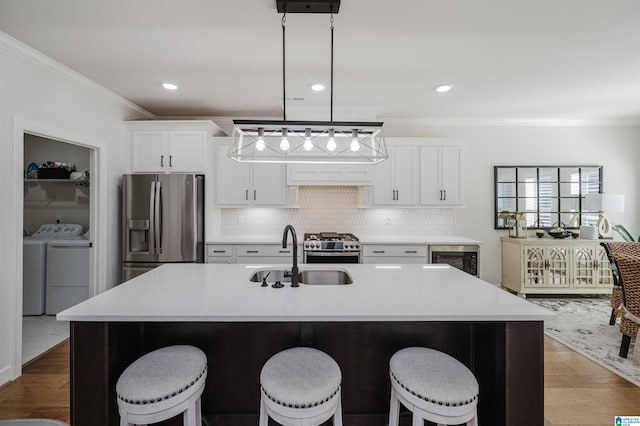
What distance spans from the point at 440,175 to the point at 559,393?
8.79 feet

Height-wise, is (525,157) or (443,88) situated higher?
(443,88)

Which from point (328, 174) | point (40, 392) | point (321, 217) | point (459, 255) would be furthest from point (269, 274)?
point (459, 255)

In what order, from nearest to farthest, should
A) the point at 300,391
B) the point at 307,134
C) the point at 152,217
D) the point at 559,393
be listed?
the point at 300,391
the point at 307,134
the point at 559,393
the point at 152,217

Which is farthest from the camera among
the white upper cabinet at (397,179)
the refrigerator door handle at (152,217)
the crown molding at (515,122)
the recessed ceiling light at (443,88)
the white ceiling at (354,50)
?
the crown molding at (515,122)

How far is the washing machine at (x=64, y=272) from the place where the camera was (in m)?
3.77

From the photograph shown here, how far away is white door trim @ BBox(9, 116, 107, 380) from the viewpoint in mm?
2461

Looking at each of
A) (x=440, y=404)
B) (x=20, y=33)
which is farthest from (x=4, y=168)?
(x=440, y=404)

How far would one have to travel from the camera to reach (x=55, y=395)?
226 cm

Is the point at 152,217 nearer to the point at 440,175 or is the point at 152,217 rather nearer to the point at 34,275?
the point at 34,275

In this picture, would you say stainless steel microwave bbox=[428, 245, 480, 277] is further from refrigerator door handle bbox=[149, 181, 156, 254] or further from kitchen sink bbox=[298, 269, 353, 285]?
refrigerator door handle bbox=[149, 181, 156, 254]

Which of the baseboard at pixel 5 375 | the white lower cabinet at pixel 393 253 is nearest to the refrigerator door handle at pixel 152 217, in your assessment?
the baseboard at pixel 5 375

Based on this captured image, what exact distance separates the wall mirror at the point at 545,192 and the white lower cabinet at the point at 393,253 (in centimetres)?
169

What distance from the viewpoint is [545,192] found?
15.2 feet

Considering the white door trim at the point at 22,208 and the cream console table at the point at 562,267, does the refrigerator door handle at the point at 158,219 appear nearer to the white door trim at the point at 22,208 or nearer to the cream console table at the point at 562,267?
the white door trim at the point at 22,208
